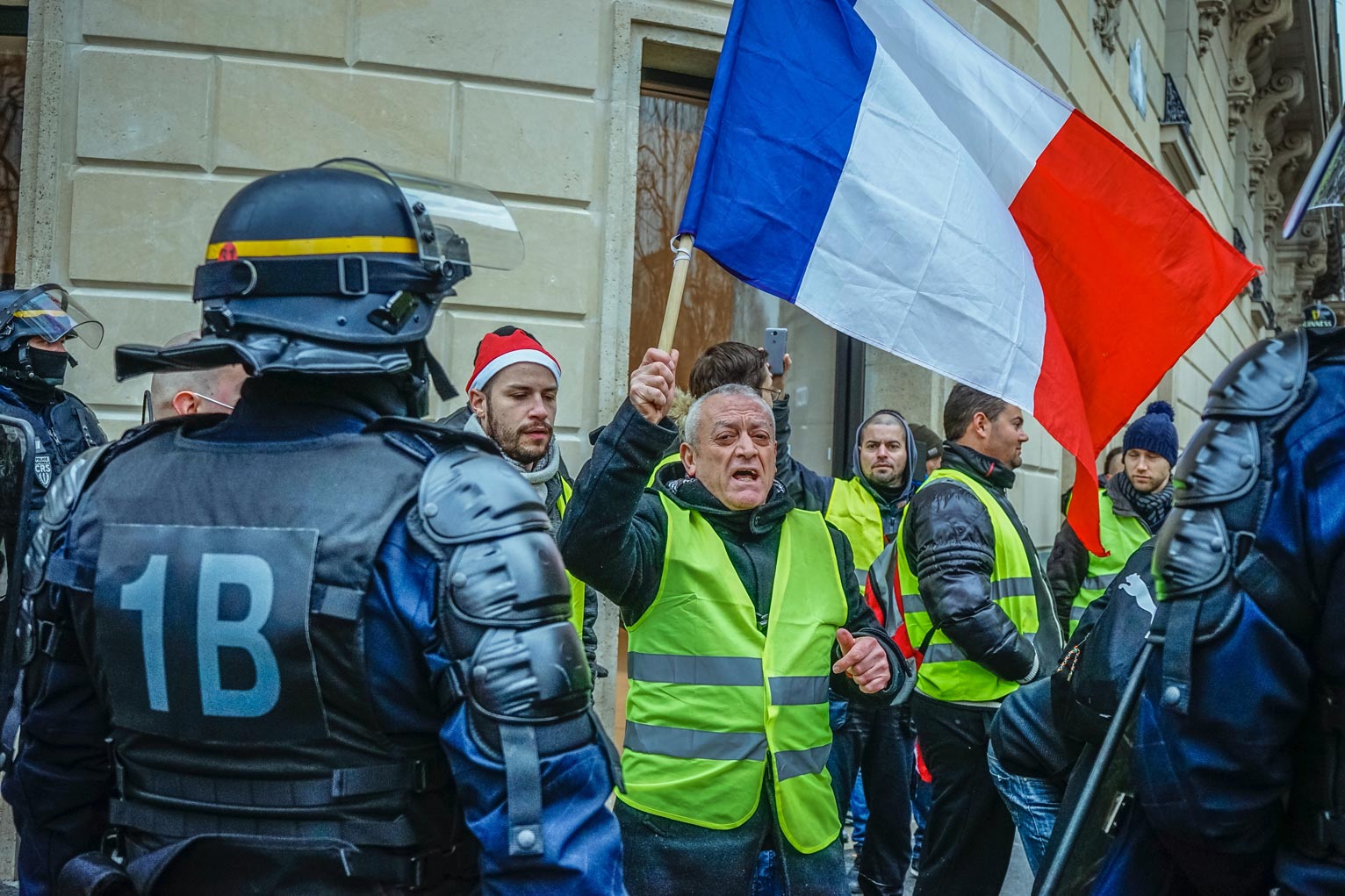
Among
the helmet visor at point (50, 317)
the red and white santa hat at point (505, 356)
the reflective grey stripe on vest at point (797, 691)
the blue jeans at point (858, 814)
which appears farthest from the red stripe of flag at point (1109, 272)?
the helmet visor at point (50, 317)

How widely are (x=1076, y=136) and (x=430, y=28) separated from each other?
3.24m

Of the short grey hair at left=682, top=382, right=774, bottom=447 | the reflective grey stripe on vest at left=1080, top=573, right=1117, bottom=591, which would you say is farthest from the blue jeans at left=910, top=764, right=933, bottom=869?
the short grey hair at left=682, top=382, right=774, bottom=447

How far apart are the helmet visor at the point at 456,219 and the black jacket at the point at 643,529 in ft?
2.40

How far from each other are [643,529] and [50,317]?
2.68 metres

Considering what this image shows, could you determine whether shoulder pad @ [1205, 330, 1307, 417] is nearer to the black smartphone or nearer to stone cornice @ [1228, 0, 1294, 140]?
the black smartphone

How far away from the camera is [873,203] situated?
3.31 m

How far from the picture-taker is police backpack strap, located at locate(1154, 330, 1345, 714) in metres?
1.69

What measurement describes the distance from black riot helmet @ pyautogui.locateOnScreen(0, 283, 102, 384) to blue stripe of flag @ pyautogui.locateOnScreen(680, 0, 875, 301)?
2.61 m

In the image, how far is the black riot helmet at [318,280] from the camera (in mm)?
1695

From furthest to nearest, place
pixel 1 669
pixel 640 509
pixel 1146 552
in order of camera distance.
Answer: pixel 1 669 < pixel 640 509 < pixel 1146 552

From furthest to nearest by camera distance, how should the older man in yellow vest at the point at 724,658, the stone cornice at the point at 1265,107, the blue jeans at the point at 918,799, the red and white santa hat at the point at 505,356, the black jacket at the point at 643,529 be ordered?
the stone cornice at the point at 1265,107 → the blue jeans at the point at 918,799 → the red and white santa hat at the point at 505,356 → the older man in yellow vest at the point at 724,658 → the black jacket at the point at 643,529

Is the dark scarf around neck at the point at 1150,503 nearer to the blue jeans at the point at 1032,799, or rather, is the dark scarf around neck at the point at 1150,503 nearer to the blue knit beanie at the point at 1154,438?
the blue knit beanie at the point at 1154,438

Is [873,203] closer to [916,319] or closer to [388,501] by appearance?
[916,319]

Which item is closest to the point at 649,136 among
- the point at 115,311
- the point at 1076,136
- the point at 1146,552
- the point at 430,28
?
the point at 430,28
